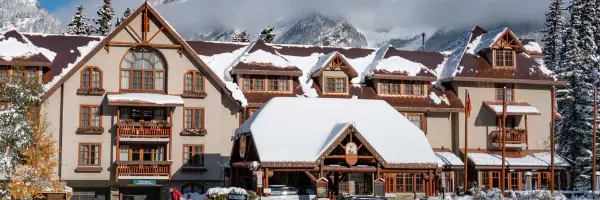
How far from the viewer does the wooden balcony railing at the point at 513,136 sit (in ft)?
199

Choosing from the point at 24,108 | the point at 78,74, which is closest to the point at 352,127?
the point at 24,108

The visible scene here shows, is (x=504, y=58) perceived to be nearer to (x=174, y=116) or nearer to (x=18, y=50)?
(x=174, y=116)

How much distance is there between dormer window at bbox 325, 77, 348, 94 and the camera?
59.5 metres

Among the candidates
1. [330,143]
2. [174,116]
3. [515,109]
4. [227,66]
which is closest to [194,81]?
[174,116]

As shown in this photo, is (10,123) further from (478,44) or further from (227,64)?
(478,44)

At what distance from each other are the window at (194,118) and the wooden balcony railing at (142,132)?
1599mm

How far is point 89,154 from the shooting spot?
178 ft

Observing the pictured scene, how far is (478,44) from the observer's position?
6412 centimetres

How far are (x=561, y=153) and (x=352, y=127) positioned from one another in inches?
1136

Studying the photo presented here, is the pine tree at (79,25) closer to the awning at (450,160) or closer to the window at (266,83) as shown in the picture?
the window at (266,83)

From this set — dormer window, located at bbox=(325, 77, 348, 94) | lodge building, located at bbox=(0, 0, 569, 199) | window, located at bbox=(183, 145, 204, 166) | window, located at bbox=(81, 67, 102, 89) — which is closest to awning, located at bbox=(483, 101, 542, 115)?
lodge building, located at bbox=(0, 0, 569, 199)

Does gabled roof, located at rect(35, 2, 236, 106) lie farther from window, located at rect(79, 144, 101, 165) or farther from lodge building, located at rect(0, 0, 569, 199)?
window, located at rect(79, 144, 101, 165)

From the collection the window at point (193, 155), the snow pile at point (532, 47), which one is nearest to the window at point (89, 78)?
the window at point (193, 155)

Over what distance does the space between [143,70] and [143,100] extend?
255 cm
